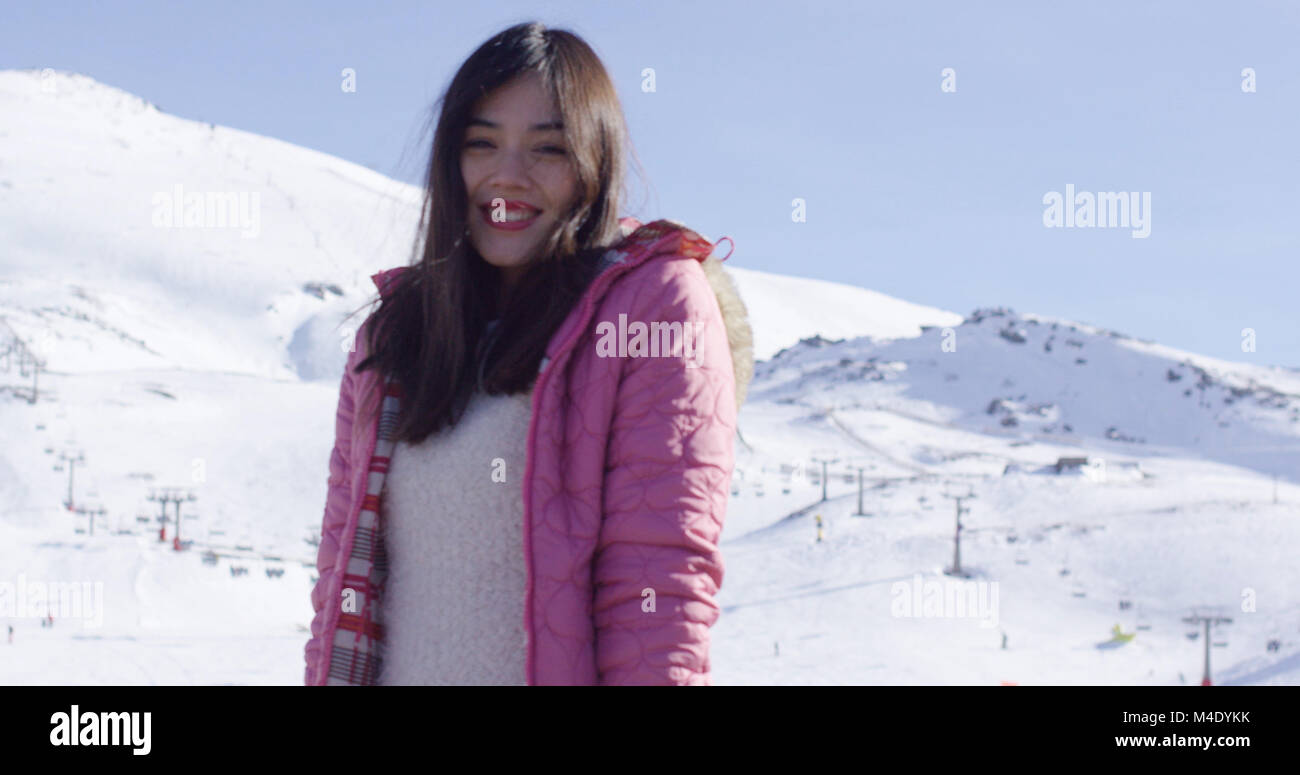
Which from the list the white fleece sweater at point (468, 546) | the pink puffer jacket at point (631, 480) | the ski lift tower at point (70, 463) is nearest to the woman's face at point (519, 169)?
the pink puffer jacket at point (631, 480)

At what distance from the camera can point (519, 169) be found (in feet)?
7.19

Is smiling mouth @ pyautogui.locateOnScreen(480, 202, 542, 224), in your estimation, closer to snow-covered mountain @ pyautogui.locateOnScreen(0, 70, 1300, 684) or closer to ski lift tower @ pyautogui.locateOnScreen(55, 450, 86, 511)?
snow-covered mountain @ pyautogui.locateOnScreen(0, 70, 1300, 684)

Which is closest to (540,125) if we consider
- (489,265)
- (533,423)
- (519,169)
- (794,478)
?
(519,169)

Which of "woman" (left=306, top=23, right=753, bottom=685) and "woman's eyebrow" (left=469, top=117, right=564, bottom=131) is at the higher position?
"woman's eyebrow" (left=469, top=117, right=564, bottom=131)

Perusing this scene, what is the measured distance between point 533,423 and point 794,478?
43.8 metres

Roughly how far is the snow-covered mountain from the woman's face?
8.2 inches

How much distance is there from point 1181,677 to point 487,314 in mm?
26060

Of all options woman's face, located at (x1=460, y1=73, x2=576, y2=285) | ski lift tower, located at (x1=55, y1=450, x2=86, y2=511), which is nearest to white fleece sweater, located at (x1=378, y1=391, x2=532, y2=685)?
woman's face, located at (x1=460, y1=73, x2=576, y2=285)

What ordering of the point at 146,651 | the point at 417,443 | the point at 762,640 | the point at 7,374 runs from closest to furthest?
the point at 417,443
the point at 146,651
the point at 762,640
the point at 7,374

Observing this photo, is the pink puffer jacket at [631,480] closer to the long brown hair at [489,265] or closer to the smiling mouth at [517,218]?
the long brown hair at [489,265]

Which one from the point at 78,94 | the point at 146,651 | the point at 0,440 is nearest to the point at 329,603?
the point at 146,651

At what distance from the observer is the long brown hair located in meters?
2.10

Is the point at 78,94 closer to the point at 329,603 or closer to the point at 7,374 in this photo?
the point at 7,374

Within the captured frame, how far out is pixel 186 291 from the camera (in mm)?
79750
